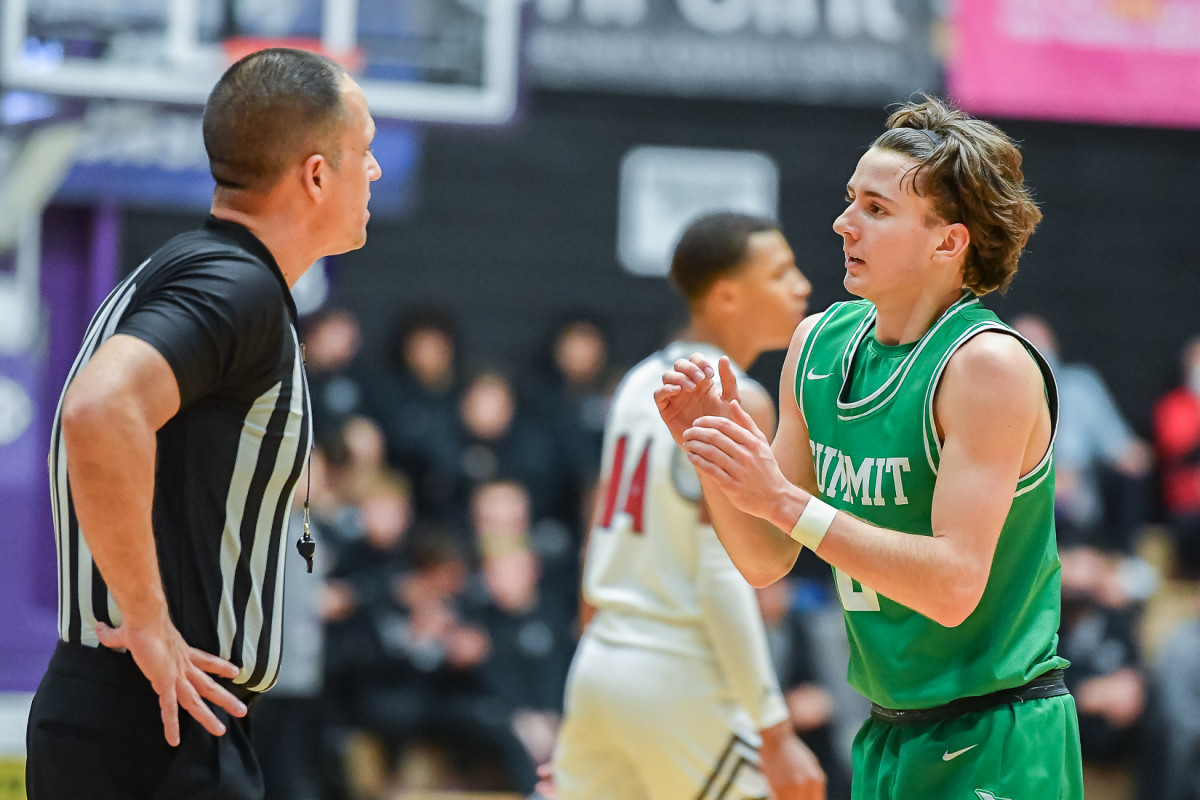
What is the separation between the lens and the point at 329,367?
314 inches

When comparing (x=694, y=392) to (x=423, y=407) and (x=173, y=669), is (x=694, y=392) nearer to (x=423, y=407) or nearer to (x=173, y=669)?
(x=173, y=669)

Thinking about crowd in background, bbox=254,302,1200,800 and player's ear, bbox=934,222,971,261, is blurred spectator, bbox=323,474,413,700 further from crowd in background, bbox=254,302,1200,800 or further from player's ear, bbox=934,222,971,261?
player's ear, bbox=934,222,971,261

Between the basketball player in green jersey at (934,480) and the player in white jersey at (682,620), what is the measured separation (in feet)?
3.58

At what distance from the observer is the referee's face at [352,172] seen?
259 cm

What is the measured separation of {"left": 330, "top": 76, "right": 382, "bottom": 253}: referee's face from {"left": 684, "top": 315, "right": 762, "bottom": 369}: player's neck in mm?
1760

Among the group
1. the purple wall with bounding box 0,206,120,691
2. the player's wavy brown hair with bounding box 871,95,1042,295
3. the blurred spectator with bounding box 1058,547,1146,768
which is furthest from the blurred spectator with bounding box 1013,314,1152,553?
the player's wavy brown hair with bounding box 871,95,1042,295

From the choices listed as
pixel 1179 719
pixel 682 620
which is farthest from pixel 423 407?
pixel 682 620

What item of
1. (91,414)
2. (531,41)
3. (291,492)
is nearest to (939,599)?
(291,492)

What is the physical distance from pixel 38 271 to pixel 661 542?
167 inches

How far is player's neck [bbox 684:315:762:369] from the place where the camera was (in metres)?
4.23

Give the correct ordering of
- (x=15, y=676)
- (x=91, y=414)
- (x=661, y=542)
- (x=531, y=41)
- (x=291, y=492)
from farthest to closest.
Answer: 1. (x=531, y=41)
2. (x=15, y=676)
3. (x=661, y=542)
4. (x=291, y=492)
5. (x=91, y=414)

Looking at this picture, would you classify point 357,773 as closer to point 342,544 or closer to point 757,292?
point 342,544

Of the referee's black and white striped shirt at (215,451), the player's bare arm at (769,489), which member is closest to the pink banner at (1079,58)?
the player's bare arm at (769,489)

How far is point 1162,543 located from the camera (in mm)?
8914
